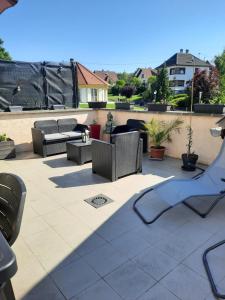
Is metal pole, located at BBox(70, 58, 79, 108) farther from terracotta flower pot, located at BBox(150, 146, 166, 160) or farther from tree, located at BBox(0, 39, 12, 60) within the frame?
tree, located at BBox(0, 39, 12, 60)

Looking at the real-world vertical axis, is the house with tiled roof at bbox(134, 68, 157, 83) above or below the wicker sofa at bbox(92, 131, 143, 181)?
above

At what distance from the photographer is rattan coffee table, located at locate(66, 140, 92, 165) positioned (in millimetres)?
5145

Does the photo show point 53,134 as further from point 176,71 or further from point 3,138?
point 176,71

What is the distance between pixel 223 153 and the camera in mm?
3627

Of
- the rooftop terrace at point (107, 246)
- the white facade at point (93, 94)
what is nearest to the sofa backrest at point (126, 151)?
the rooftop terrace at point (107, 246)

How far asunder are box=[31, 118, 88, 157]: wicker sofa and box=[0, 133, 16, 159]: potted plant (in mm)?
585

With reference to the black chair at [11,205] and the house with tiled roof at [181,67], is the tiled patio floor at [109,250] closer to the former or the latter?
the black chair at [11,205]

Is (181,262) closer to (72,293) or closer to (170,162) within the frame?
(72,293)

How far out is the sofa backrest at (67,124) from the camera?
255 inches

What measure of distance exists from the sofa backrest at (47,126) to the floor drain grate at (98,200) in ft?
10.8

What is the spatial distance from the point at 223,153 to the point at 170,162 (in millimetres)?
1785

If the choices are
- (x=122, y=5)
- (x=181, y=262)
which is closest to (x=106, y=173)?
(x=181, y=262)

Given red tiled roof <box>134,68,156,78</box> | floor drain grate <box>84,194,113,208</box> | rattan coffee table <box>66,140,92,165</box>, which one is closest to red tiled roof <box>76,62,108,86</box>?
rattan coffee table <box>66,140,92,165</box>

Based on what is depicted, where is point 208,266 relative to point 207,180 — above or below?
below
